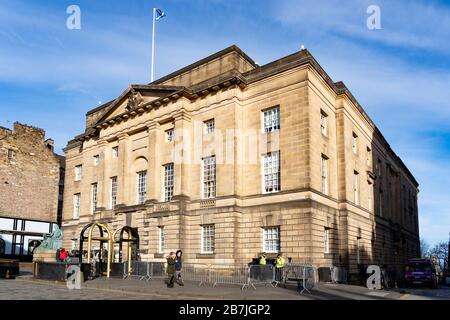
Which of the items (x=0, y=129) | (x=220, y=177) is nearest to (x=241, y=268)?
(x=220, y=177)

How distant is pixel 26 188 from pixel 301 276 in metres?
43.7

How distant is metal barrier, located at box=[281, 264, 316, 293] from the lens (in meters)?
21.1

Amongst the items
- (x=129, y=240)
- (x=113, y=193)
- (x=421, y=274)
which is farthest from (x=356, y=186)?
(x=113, y=193)

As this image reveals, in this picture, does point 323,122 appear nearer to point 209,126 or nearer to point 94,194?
point 209,126

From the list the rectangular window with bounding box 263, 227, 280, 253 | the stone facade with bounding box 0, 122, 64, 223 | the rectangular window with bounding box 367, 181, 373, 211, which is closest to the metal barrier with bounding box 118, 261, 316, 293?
the rectangular window with bounding box 263, 227, 280, 253

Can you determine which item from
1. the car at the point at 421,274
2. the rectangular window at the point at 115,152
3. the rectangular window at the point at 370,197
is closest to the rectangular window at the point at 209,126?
the rectangular window at the point at 115,152

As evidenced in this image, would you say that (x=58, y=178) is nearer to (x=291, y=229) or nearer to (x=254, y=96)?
(x=254, y=96)

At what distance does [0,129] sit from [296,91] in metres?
39.6

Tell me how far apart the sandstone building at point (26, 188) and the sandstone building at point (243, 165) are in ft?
58.2

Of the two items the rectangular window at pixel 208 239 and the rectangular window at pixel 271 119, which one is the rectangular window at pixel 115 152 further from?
the rectangular window at pixel 271 119

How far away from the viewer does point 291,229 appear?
27.8m

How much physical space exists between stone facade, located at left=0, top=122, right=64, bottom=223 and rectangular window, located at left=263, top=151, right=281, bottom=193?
119ft

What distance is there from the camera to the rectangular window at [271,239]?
94.1 ft

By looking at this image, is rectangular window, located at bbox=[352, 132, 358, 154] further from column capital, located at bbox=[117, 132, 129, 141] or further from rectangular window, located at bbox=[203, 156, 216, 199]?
column capital, located at bbox=[117, 132, 129, 141]
